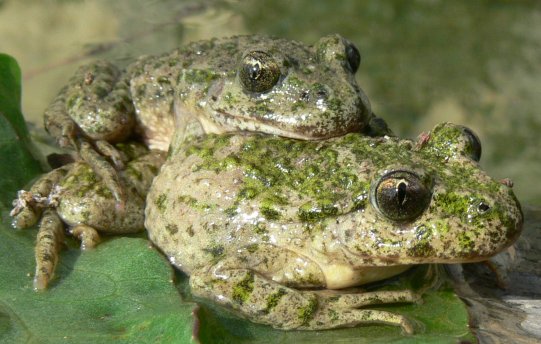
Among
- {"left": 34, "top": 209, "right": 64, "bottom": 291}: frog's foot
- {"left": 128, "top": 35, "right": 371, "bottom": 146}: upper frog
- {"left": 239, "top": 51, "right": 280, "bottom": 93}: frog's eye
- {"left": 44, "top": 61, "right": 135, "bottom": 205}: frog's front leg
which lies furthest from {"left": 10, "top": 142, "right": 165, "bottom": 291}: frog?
{"left": 239, "top": 51, "right": 280, "bottom": 93}: frog's eye

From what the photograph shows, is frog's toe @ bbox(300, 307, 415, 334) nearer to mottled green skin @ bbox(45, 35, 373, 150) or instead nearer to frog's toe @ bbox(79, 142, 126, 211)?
mottled green skin @ bbox(45, 35, 373, 150)

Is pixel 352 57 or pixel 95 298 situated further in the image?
pixel 352 57

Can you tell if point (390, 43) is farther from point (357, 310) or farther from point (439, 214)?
point (357, 310)

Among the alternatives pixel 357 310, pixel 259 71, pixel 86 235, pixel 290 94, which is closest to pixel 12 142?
pixel 86 235

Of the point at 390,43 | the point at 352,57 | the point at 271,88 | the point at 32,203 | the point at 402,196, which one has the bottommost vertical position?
the point at 32,203

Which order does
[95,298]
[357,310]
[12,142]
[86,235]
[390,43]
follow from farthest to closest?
1. [390,43]
2. [12,142]
3. [86,235]
4. [95,298]
5. [357,310]

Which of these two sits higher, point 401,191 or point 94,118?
point 401,191
